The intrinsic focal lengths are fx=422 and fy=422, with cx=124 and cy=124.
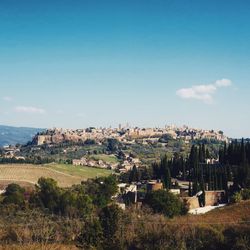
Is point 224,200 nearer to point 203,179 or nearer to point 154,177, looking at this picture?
point 203,179

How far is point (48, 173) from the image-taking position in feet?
289

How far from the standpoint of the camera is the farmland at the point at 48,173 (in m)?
80.7

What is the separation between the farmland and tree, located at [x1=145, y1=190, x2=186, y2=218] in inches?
1591

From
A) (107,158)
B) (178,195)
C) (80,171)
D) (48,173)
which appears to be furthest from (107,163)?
(178,195)

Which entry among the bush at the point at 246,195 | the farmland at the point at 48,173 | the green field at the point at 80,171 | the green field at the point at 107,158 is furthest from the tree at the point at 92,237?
the green field at the point at 107,158

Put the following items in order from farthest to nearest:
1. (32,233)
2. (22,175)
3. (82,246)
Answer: (22,175)
(32,233)
(82,246)

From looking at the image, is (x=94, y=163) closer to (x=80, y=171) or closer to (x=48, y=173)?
(x=80, y=171)

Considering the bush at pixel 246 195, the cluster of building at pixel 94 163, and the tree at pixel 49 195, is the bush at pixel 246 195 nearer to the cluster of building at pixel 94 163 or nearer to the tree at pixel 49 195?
the tree at pixel 49 195

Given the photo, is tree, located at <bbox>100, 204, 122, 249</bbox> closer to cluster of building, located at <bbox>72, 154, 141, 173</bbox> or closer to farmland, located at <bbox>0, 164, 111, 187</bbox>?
farmland, located at <bbox>0, 164, 111, 187</bbox>

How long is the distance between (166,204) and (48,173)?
178ft

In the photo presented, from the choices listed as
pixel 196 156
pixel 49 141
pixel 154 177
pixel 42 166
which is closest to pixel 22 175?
pixel 42 166

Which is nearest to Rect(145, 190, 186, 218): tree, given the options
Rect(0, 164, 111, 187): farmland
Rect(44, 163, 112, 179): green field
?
Rect(0, 164, 111, 187): farmland

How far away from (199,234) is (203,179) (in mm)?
30863

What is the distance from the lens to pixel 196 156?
57.2 meters
